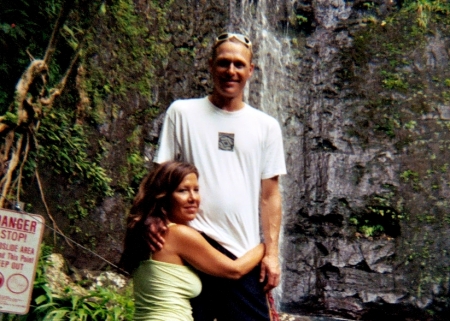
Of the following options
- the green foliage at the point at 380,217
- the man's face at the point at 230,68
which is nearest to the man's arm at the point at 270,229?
the man's face at the point at 230,68

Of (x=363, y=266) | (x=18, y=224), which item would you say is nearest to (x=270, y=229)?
(x=18, y=224)

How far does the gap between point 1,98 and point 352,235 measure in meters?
3.36

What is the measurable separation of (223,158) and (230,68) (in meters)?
0.38

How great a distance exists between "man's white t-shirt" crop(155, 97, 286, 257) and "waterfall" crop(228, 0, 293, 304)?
12.1 ft

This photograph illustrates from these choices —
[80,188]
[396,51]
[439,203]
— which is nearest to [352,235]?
[439,203]

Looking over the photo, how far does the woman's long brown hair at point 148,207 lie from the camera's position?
2.82m

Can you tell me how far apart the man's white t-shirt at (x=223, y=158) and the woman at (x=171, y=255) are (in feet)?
0.22

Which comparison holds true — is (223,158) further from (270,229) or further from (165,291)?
(165,291)

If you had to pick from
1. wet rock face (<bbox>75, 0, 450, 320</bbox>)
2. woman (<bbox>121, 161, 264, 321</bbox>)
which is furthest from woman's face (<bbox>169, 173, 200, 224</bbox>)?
wet rock face (<bbox>75, 0, 450, 320</bbox>)

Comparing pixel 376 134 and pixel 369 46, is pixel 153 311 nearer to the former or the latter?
pixel 376 134

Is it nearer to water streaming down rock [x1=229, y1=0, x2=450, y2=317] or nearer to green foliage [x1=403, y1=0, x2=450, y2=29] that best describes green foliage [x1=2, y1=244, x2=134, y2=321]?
water streaming down rock [x1=229, y1=0, x2=450, y2=317]

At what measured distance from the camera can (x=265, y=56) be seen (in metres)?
7.05

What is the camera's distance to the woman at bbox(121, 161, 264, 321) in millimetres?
2729

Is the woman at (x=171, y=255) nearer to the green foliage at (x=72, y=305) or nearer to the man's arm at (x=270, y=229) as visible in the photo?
the man's arm at (x=270, y=229)
